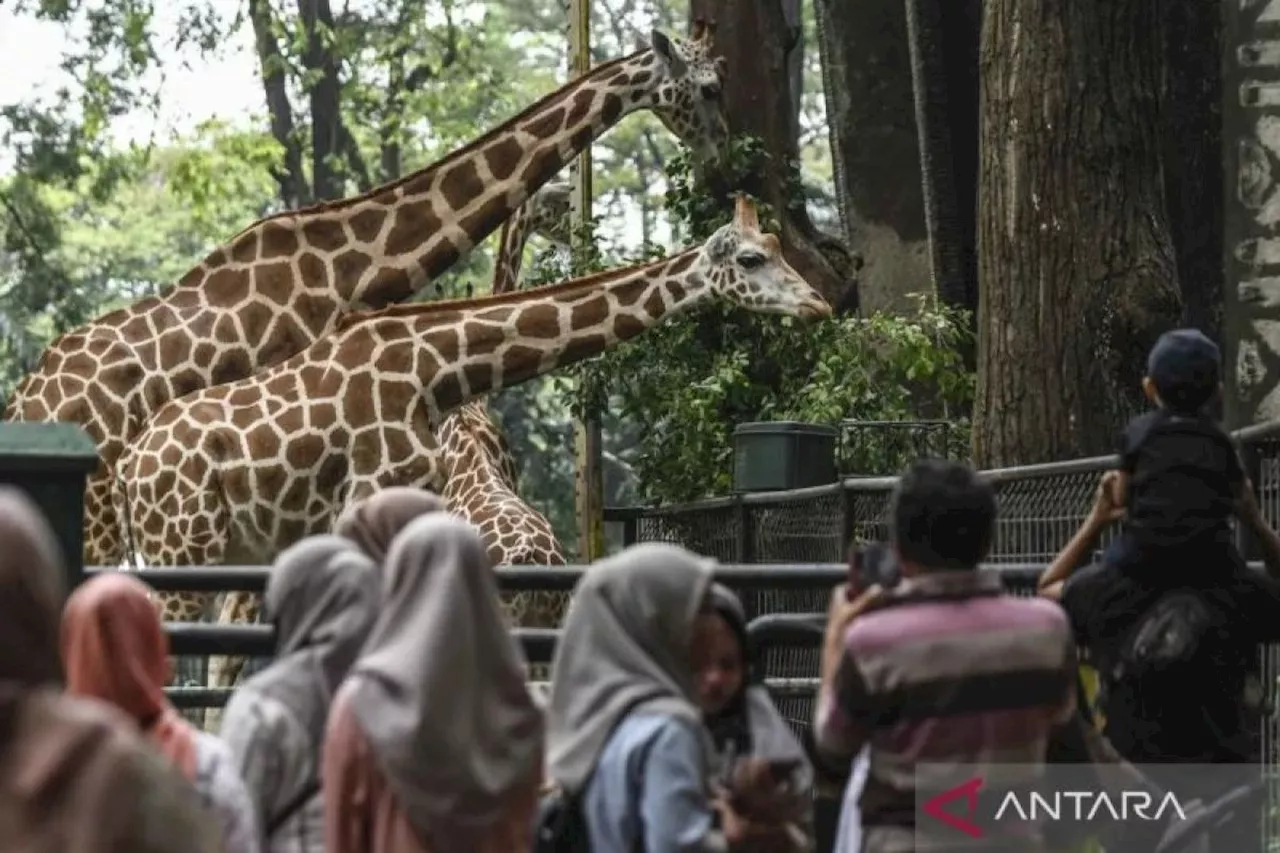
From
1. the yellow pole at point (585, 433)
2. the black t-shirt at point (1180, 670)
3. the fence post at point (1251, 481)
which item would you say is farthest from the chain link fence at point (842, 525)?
the black t-shirt at point (1180, 670)

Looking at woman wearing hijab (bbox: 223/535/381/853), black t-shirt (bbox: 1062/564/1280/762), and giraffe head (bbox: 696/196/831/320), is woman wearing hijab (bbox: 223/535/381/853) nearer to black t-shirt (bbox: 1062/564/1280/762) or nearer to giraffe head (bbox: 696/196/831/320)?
black t-shirt (bbox: 1062/564/1280/762)

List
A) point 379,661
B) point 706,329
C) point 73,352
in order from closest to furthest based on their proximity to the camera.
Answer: point 379,661, point 73,352, point 706,329

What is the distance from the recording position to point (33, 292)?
3588 cm

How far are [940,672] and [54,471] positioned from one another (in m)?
2.39

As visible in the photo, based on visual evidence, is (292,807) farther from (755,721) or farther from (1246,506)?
(1246,506)

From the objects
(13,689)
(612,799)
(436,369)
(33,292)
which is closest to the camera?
(13,689)

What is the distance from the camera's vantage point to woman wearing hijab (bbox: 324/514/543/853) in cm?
562

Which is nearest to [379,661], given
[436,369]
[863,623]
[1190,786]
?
[863,623]

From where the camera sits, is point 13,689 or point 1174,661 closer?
point 13,689

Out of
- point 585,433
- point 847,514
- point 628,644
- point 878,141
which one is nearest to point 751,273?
point 847,514

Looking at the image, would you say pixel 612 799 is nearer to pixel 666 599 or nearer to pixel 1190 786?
pixel 666 599

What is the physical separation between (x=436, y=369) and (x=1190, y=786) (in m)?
7.74

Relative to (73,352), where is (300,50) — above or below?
above

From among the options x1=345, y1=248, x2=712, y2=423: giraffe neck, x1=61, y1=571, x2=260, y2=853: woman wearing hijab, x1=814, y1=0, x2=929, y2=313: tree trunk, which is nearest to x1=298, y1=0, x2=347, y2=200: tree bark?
x1=814, y1=0, x2=929, y2=313: tree trunk
